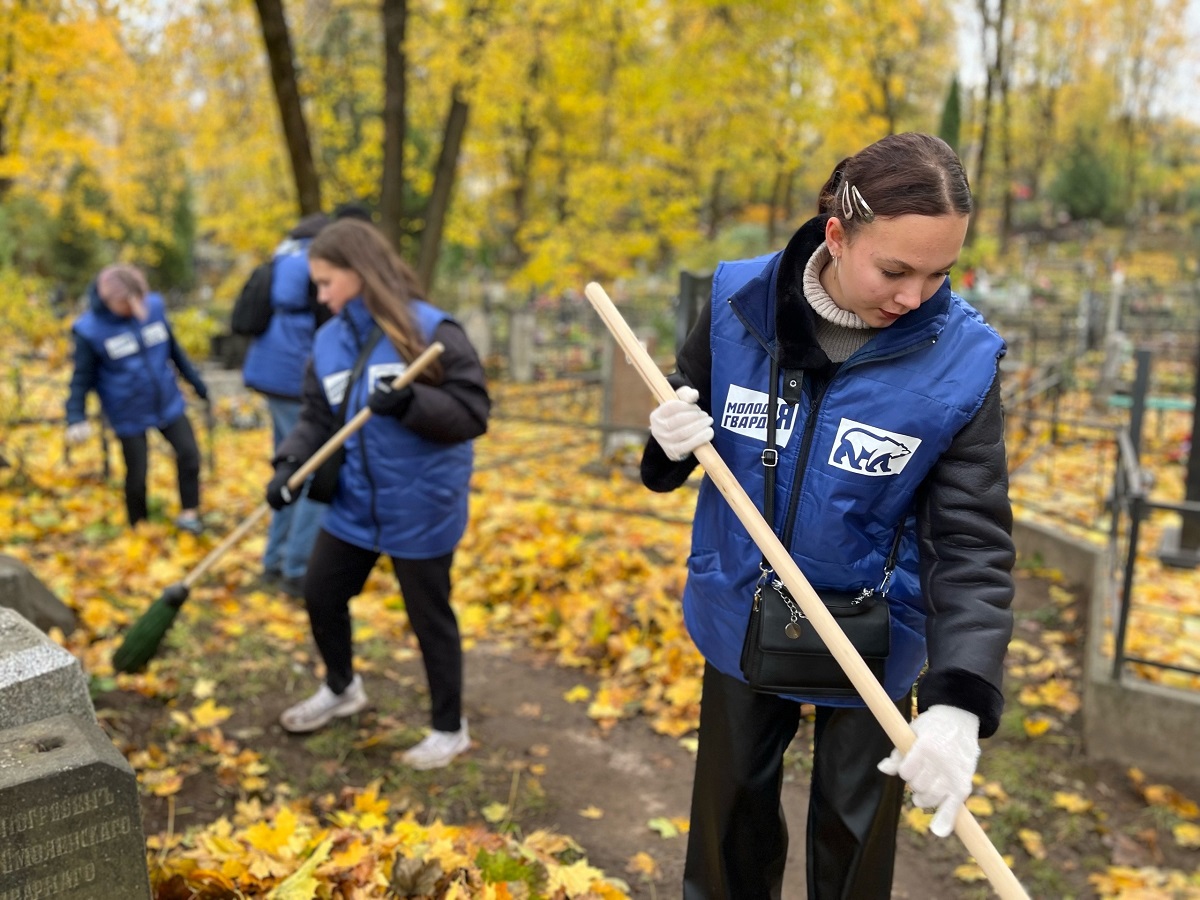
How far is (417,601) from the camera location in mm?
3549

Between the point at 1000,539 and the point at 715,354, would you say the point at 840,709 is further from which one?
the point at 715,354

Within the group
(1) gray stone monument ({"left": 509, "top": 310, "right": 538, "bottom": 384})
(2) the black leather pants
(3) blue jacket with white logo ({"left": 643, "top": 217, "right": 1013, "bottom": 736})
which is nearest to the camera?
(3) blue jacket with white logo ({"left": 643, "top": 217, "right": 1013, "bottom": 736})

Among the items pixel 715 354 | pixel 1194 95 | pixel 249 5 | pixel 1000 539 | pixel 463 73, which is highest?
pixel 1194 95

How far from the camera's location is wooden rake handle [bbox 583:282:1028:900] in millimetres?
1732

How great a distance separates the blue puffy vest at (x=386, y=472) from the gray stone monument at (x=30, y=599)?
1603 millimetres

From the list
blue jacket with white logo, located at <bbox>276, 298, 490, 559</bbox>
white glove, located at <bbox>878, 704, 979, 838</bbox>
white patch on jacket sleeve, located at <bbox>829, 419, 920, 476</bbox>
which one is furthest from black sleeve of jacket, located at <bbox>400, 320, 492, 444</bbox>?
white glove, located at <bbox>878, 704, 979, 838</bbox>

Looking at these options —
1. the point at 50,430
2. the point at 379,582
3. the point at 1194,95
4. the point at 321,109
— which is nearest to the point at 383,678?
the point at 379,582

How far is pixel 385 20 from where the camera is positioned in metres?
9.48

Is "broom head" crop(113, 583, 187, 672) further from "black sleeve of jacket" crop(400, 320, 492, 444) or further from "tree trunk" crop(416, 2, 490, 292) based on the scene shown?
"tree trunk" crop(416, 2, 490, 292)

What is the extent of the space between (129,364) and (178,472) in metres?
0.72

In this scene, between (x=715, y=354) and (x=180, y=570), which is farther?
(x=180, y=570)

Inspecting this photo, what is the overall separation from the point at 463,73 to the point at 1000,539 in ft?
32.4

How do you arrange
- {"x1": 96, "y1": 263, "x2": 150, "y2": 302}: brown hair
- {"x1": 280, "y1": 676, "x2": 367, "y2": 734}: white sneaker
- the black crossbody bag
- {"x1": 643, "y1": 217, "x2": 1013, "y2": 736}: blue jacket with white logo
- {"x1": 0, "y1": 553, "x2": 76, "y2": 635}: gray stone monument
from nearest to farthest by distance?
{"x1": 643, "y1": 217, "x2": 1013, "y2": 736}: blue jacket with white logo
the black crossbody bag
{"x1": 280, "y1": 676, "x2": 367, "y2": 734}: white sneaker
{"x1": 0, "y1": 553, "x2": 76, "y2": 635}: gray stone monument
{"x1": 96, "y1": 263, "x2": 150, "y2": 302}: brown hair

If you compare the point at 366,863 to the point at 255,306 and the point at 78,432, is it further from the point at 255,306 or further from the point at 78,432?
the point at 78,432
